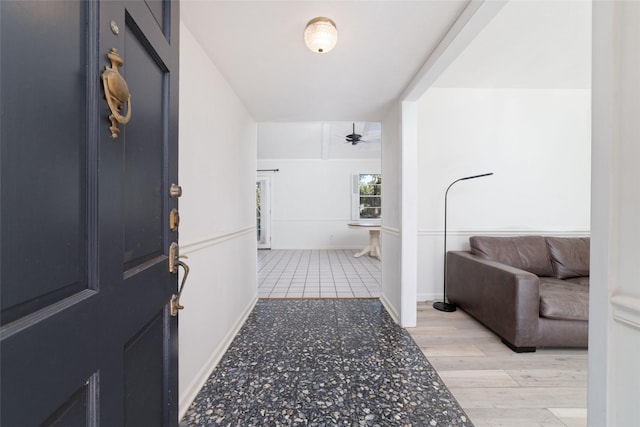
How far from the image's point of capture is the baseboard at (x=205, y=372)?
140 cm

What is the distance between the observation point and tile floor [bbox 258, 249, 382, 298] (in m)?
3.44

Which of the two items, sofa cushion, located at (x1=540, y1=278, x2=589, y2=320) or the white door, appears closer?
sofa cushion, located at (x1=540, y1=278, x2=589, y2=320)

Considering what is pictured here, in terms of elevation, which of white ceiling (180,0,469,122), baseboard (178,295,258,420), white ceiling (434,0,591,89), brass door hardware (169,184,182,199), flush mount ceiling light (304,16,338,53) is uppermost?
white ceiling (434,0,591,89)

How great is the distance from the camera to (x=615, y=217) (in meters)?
0.70

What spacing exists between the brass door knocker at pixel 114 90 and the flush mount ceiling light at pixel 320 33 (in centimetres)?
116

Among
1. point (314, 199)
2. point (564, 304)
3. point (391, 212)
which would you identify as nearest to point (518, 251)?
point (564, 304)

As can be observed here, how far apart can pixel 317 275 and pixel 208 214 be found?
2.89m

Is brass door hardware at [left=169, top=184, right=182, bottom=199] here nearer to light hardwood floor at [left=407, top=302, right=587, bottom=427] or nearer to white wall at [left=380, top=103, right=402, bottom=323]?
light hardwood floor at [left=407, top=302, right=587, bottom=427]

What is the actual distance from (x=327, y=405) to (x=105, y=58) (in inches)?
67.8

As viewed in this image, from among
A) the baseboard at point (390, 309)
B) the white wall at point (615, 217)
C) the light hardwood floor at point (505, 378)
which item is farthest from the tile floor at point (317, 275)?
the white wall at point (615, 217)

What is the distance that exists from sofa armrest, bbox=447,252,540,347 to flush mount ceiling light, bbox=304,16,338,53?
6.81ft

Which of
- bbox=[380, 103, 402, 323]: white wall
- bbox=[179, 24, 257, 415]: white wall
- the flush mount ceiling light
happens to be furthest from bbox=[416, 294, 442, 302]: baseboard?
the flush mount ceiling light

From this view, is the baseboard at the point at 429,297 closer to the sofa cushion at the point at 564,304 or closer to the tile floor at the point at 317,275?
the tile floor at the point at 317,275

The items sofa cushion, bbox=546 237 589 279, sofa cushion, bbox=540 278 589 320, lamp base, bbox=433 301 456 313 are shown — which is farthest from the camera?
lamp base, bbox=433 301 456 313
